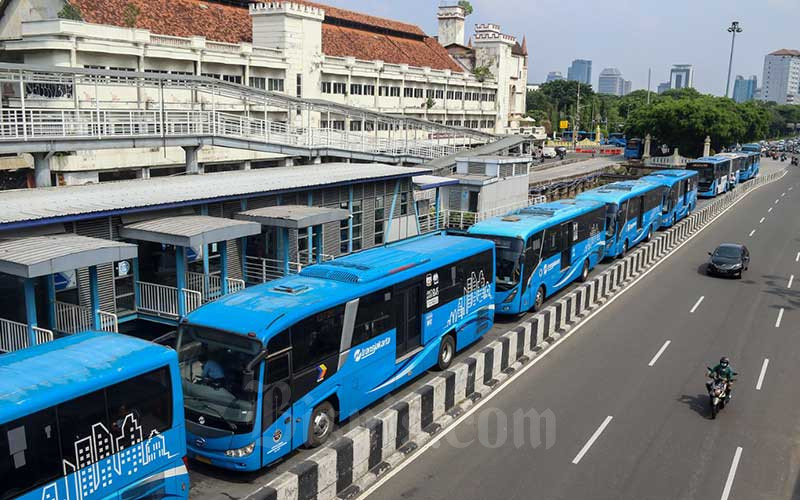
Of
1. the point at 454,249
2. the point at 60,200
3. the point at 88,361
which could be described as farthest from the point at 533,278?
the point at 88,361

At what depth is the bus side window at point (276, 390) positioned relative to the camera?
11.2 metres

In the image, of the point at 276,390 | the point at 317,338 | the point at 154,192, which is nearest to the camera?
the point at 276,390

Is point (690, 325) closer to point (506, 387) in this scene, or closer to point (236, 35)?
point (506, 387)

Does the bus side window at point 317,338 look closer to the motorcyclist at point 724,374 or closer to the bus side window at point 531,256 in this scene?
the motorcyclist at point 724,374

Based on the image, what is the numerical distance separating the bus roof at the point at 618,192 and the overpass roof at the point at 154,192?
28.6 ft

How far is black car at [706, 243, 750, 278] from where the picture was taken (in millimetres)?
28000

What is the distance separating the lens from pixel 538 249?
21.9m

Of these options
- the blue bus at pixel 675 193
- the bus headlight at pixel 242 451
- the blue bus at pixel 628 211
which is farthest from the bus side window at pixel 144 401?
the blue bus at pixel 675 193

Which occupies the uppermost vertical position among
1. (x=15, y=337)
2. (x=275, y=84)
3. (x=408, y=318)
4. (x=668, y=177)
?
(x=275, y=84)

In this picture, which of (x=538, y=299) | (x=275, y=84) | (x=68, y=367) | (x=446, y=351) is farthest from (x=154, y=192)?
(x=275, y=84)

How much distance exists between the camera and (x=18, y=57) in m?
45.1

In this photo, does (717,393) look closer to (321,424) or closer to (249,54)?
(321,424)

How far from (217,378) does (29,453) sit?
3445 mm

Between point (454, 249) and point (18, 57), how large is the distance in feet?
132
